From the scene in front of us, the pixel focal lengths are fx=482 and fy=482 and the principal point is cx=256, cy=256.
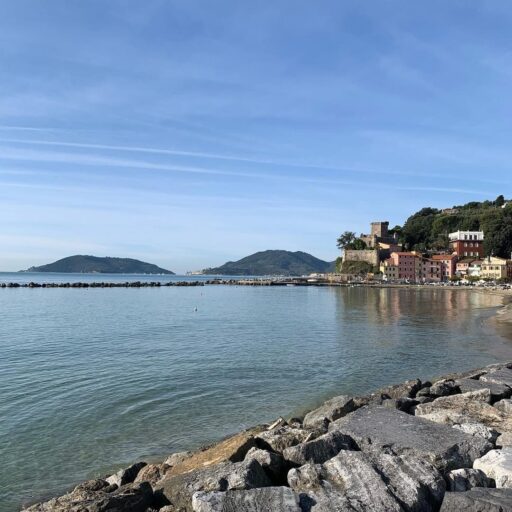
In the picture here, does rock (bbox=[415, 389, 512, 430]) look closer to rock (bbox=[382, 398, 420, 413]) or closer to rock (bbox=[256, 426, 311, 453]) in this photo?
rock (bbox=[382, 398, 420, 413])

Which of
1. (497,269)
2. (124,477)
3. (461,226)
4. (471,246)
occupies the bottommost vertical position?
(124,477)

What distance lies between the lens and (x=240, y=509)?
5.08m

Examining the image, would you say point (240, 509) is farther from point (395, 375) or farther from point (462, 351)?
point (462, 351)

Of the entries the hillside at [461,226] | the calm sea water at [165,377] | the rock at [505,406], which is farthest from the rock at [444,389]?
the hillside at [461,226]

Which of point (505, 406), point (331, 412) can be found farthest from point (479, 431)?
point (331, 412)

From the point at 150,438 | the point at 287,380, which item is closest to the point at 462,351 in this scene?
the point at 287,380

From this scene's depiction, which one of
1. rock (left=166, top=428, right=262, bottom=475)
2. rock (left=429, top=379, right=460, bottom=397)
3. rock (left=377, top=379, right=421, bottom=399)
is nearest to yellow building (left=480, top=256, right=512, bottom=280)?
rock (left=377, top=379, right=421, bottom=399)

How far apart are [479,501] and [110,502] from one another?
162 inches

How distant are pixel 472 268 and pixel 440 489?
4804 inches

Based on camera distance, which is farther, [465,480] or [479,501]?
[465,480]

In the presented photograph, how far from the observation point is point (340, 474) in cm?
593

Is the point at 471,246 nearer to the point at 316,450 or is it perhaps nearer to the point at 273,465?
the point at 316,450

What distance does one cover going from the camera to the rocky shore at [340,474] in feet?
17.4

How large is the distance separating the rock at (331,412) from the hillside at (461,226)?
407 ft
